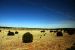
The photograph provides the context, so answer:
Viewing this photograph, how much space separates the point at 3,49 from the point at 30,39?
10899 mm

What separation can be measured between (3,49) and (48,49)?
527 centimetres

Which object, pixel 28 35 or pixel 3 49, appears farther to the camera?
pixel 28 35

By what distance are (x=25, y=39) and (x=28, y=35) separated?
2.77 ft

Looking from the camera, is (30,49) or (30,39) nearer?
(30,49)

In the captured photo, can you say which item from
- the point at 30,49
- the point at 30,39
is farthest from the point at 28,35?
the point at 30,49

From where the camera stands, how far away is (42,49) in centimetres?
2189

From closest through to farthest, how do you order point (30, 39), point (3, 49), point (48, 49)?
point (3, 49) < point (48, 49) < point (30, 39)

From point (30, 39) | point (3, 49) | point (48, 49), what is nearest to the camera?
point (3, 49)

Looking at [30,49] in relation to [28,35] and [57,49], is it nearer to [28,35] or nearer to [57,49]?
[57,49]

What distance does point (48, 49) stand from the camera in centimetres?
2192

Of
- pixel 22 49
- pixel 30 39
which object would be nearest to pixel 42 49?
pixel 22 49

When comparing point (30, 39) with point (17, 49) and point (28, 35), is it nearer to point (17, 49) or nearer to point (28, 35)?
point (28, 35)

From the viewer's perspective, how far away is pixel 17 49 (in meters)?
21.1

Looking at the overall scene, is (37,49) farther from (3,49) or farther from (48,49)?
(3,49)
